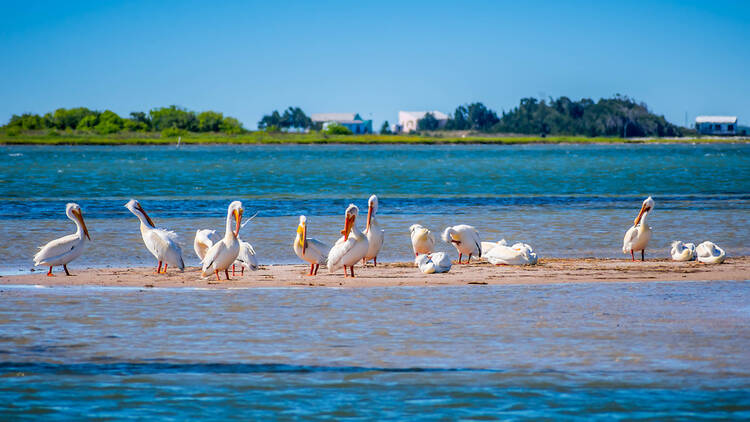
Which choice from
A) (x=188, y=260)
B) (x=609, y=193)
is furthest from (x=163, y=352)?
(x=609, y=193)

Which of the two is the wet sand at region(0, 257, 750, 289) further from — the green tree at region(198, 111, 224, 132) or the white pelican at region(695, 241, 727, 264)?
the green tree at region(198, 111, 224, 132)

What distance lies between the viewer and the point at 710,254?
1495cm

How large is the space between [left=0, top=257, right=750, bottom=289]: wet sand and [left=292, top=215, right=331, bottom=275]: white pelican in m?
0.19

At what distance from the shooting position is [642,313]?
10898 millimetres

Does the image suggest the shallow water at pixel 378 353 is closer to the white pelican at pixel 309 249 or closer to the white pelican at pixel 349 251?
the white pelican at pixel 349 251

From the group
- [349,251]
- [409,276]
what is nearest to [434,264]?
[409,276]

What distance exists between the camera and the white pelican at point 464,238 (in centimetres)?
1542

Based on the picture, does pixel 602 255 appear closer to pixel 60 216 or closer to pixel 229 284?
pixel 229 284

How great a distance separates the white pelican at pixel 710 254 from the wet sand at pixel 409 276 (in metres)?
0.12

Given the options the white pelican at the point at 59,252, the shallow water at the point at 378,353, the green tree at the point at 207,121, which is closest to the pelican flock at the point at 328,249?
the white pelican at the point at 59,252

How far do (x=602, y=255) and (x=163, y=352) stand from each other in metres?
9.93

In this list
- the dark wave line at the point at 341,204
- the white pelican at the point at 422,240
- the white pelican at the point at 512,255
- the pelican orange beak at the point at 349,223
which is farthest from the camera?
the dark wave line at the point at 341,204

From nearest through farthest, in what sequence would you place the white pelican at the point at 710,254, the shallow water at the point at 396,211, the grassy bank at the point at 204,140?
the white pelican at the point at 710,254 → the shallow water at the point at 396,211 → the grassy bank at the point at 204,140

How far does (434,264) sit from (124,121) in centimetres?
19137
